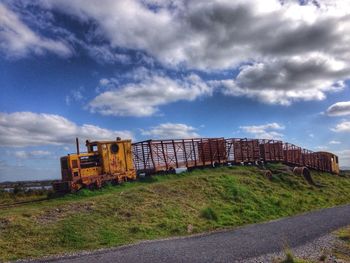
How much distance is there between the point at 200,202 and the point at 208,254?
9.56 metres

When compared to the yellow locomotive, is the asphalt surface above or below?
Answer: below

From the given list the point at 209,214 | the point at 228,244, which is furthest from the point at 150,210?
the point at 228,244

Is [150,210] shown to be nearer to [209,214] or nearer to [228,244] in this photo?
[209,214]

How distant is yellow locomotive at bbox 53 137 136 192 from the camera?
25078 mm

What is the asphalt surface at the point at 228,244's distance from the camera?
15.1 metres

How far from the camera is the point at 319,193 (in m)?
34.6

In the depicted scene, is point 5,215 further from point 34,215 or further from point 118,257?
point 118,257

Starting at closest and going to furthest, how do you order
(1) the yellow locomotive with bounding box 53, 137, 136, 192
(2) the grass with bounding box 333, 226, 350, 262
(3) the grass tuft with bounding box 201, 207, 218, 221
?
(2) the grass with bounding box 333, 226, 350, 262
(3) the grass tuft with bounding box 201, 207, 218, 221
(1) the yellow locomotive with bounding box 53, 137, 136, 192

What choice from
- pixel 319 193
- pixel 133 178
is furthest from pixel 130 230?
pixel 319 193

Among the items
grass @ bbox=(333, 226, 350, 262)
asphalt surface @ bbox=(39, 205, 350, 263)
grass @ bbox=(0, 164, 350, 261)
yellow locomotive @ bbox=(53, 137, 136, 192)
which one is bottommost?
grass @ bbox=(333, 226, 350, 262)

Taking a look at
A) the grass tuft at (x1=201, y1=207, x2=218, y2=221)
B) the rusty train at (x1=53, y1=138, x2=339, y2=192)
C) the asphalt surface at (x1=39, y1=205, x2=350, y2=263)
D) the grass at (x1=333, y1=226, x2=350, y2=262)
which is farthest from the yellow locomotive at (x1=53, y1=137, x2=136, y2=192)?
the grass at (x1=333, y1=226, x2=350, y2=262)

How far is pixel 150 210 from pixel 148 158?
9.67 meters

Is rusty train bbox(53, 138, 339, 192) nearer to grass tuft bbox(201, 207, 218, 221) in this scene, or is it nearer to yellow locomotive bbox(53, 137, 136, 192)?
yellow locomotive bbox(53, 137, 136, 192)

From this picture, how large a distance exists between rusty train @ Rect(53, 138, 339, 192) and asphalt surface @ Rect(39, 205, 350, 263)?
9.61 metres
